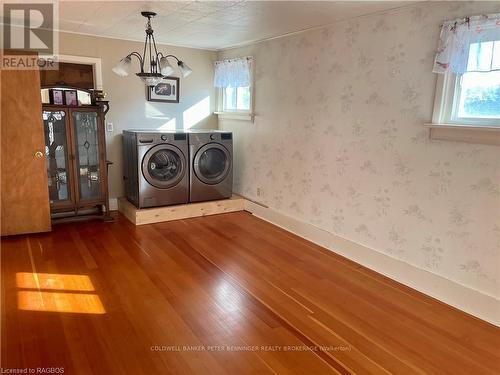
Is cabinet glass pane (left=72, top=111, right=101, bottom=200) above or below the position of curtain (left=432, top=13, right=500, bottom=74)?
below

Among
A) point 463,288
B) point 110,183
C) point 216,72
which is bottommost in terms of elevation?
point 463,288

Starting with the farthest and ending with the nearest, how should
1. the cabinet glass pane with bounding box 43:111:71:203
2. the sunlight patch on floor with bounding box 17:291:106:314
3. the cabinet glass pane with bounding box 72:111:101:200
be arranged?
1. the cabinet glass pane with bounding box 72:111:101:200
2. the cabinet glass pane with bounding box 43:111:71:203
3. the sunlight patch on floor with bounding box 17:291:106:314

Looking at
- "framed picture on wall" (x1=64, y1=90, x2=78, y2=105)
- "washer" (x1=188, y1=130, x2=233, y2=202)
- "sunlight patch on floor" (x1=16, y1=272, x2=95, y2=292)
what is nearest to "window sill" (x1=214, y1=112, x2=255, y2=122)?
"washer" (x1=188, y1=130, x2=233, y2=202)

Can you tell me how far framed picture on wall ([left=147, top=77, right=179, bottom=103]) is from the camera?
15.5 feet

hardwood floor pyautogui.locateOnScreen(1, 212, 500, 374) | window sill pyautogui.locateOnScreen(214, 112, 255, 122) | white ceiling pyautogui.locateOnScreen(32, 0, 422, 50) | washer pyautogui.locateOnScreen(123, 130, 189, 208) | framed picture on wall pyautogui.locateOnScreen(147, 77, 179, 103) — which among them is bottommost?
hardwood floor pyautogui.locateOnScreen(1, 212, 500, 374)

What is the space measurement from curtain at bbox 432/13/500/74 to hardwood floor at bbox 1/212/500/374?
5.46 feet

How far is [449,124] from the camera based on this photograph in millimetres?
2457

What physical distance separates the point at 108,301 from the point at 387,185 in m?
2.32

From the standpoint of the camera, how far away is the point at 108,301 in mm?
2477

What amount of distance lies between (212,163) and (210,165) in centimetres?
4

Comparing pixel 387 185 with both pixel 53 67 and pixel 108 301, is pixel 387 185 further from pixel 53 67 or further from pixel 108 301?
pixel 53 67

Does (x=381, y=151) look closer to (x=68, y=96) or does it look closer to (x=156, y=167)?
(x=156, y=167)

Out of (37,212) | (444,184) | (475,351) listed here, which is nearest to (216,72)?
(37,212)

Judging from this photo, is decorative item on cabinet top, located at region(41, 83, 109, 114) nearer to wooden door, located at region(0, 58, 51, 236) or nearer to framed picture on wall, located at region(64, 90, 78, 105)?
framed picture on wall, located at region(64, 90, 78, 105)
